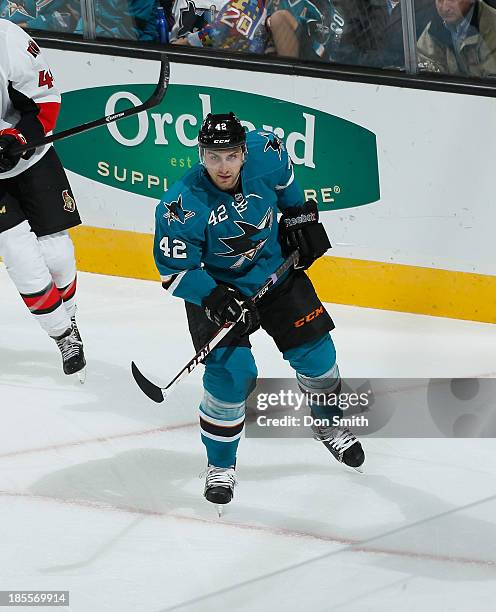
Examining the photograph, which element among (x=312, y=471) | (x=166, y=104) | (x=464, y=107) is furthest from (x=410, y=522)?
(x=166, y=104)

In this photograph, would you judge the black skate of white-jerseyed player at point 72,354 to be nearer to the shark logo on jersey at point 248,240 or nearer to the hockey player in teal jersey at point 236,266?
the hockey player in teal jersey at point 236,266

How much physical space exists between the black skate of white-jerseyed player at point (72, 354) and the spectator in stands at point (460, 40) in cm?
162

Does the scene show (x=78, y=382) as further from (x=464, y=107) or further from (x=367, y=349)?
(x=464, y=107)

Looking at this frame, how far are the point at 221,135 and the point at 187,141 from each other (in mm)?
1982

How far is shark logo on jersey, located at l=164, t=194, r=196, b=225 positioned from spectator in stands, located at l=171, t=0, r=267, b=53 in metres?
1.89

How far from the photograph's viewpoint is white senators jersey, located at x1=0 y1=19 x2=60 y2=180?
12.4 feet

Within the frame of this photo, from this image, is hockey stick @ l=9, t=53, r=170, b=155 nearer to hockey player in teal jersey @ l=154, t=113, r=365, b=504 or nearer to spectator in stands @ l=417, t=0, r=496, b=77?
hockey player in teal jersey @ l=154, t=113, r=365, b=504

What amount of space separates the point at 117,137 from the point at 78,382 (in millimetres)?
1283

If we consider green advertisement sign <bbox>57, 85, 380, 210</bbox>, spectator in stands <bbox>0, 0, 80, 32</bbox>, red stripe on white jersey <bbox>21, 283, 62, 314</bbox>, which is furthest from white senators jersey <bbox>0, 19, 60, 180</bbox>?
spectator in stands <bbox>0, 0, 80, 32</bbox>

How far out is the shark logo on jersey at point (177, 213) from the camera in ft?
9.61

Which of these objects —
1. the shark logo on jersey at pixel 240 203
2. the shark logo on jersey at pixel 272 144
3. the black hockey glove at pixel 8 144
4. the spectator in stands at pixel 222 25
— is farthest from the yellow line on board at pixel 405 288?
the shark logo on jersey at pixel 240 203

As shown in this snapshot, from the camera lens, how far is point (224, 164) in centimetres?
290

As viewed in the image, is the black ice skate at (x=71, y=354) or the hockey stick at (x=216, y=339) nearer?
the hockey stick at (x=216, y=339)

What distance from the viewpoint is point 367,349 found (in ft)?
14.3
